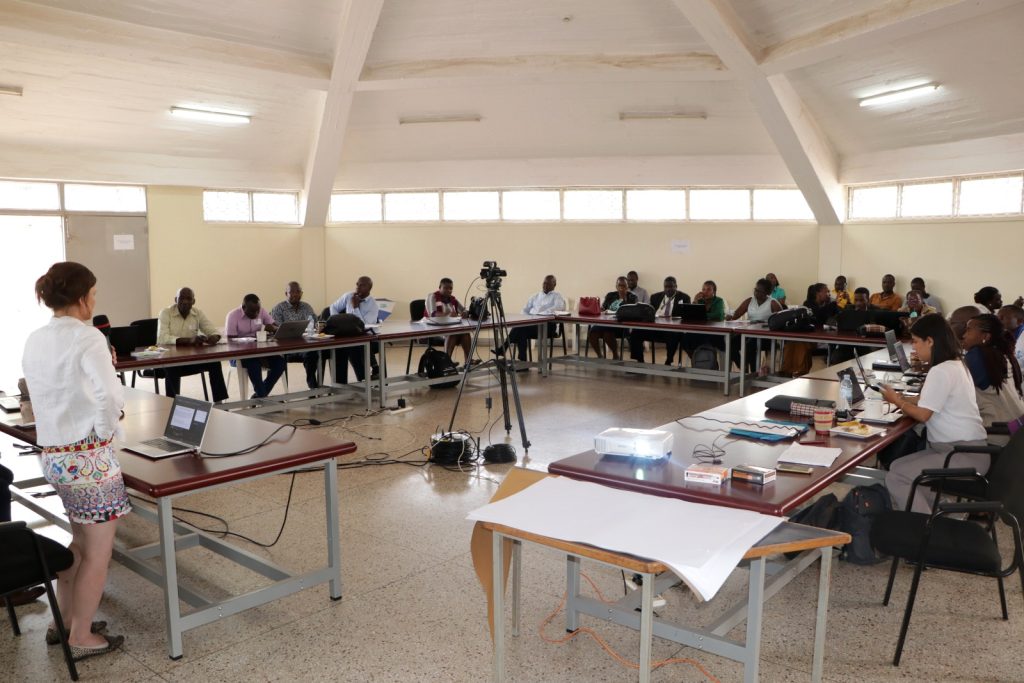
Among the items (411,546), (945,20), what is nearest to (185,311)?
(411,546)

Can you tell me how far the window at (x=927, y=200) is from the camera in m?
9.32

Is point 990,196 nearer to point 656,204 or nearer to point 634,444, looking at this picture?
point 656,204

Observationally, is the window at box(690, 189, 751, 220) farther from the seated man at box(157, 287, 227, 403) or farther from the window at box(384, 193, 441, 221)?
the seated man at box(157, 287, 227, 403)

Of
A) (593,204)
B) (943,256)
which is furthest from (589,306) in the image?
(943,256)

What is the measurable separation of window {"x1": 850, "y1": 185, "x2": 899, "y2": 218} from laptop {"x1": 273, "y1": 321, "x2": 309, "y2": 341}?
7.31m

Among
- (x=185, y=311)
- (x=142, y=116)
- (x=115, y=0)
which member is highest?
(x=115, y=0)

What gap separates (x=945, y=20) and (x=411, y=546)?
236 inches

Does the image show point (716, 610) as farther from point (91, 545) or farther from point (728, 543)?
point (91, 545)

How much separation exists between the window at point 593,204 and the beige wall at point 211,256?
410cm

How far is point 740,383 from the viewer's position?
758 cm

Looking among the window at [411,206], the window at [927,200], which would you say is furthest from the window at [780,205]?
the window at [411,206]

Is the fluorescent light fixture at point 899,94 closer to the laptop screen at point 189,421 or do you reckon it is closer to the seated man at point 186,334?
the seated man at point 186,334

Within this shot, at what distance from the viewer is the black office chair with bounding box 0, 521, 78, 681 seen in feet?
8.04

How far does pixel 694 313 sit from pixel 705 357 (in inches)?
19.1
